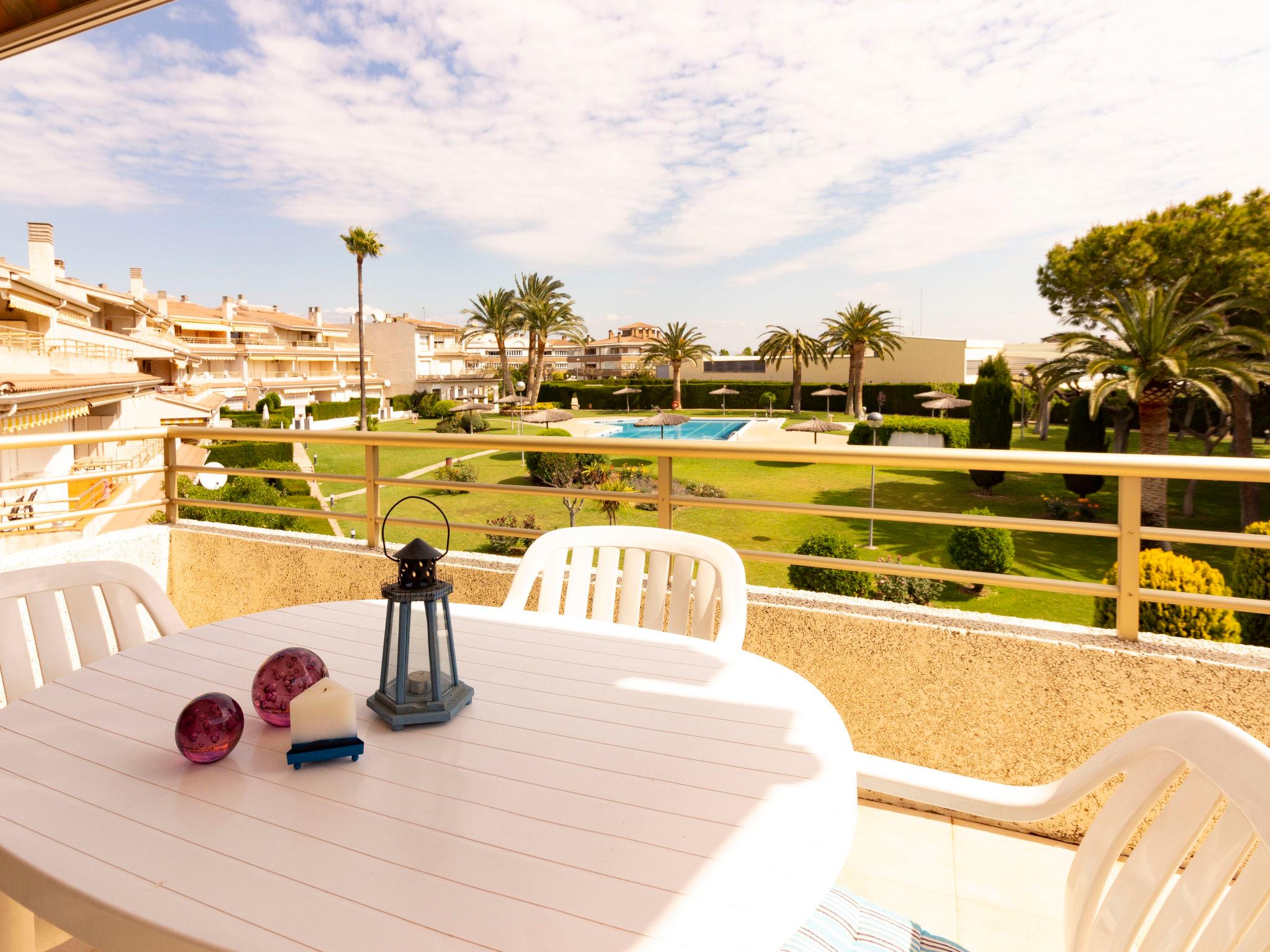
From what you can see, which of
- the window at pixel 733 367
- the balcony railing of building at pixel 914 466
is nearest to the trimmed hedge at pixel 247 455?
the balcony railing of building at pixel 914 466

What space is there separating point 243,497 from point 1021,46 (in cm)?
4350

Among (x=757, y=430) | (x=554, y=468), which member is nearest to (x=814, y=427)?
(x=554, y=468)

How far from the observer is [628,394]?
127 feet

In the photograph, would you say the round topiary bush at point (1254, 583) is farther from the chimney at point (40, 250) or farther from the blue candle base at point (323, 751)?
the chimney at point (40, 250)

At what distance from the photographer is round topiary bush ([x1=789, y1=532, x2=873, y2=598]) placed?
8680 millimetres

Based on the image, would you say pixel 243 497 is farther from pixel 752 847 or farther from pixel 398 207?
pixel 398 207

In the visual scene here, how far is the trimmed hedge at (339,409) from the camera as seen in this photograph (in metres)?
38.2

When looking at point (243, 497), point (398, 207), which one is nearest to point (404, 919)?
point (243, 497)

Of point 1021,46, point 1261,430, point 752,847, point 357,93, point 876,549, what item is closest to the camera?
point 752,847

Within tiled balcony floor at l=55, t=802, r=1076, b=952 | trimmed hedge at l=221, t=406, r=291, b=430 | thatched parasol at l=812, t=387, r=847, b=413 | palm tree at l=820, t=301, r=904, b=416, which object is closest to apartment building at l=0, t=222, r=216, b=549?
trimmed hedge at l=221, t=406, r=291, b=430

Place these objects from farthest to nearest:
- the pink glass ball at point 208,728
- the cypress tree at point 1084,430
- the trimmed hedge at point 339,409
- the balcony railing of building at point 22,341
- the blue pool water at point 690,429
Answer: the trimmed hedge at point 339,409 < the blue pool water at point 690,429 < the cypress tree at point 1084,430 < the balcony railing of building at point 22,341 < the pink glass ball at point 208,728

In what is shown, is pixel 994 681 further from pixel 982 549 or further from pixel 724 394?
pixel 724 394

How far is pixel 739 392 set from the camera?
1517 inches

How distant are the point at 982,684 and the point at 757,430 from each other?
91.5 feet
